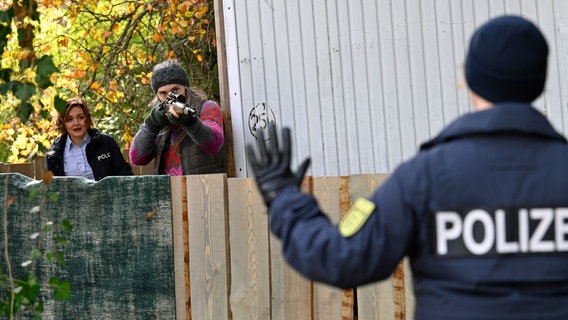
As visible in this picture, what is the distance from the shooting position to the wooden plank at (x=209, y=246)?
656cm

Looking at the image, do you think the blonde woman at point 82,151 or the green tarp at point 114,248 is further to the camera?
the blonde woman at point 82,151

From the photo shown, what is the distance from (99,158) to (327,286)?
2.55 m

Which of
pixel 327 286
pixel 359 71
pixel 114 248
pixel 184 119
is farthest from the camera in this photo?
pixel 359 71

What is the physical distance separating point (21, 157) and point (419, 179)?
11984 mm

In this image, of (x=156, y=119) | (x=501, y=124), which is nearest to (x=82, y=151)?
(x=156, y=119)

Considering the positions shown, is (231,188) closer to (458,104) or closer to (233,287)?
(233,287)

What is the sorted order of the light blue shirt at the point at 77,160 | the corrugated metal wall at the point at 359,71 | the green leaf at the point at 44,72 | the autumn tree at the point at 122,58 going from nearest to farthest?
the green leaf at the point at 44,72
the corrugated metal wall at the point at 359,71
the light blue shirt at the point at 77,160
the autumn tree at the point at 122,58

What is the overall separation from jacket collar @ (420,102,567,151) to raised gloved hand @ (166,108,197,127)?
4517 mm

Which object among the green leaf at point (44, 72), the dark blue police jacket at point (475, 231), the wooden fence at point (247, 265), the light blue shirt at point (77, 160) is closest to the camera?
the dark blue police jacket at point (475, 231)

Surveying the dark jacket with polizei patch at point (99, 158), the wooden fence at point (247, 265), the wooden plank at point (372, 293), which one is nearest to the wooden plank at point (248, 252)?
the wooden fence at point (247, 265)

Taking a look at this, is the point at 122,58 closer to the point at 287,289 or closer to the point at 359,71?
the point at 359,71

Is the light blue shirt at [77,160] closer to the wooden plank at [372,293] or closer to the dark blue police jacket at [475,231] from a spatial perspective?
the wooden plank at [372,293]

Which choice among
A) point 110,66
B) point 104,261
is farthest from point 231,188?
point 110,66

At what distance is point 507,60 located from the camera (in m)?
2.90
